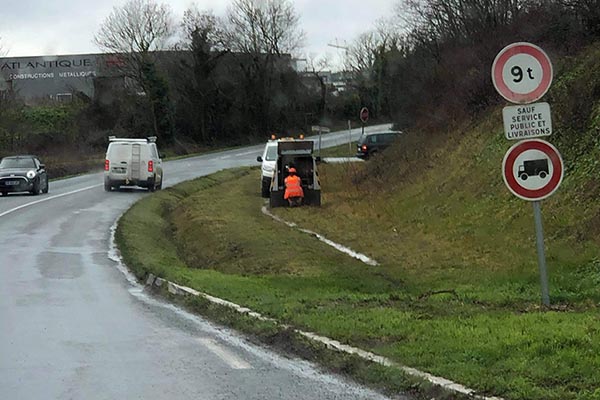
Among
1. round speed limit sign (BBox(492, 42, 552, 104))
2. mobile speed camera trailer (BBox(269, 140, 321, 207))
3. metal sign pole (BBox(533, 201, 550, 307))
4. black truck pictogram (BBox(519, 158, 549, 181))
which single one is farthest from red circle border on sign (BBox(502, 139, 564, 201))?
mobile speed camera trailer (BBox(269, 140, 321, 207))

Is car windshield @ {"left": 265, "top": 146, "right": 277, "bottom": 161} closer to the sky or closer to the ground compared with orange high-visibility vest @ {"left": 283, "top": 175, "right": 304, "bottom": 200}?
closer to the sky

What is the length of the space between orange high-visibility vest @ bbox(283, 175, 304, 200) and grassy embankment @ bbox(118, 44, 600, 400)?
0.84 meters

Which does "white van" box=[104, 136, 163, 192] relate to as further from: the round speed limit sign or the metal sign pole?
the round speed limit sign

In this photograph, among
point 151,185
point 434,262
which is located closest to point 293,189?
point 151,185

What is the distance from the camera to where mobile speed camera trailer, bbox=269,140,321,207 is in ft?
98.9

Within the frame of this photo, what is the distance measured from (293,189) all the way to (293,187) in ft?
0.21

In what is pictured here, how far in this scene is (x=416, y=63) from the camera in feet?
133

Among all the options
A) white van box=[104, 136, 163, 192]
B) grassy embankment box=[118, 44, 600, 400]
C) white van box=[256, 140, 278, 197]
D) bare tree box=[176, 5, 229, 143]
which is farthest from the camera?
bare tree box=[176, 5, 229, 143]

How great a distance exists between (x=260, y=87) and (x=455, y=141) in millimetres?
61446

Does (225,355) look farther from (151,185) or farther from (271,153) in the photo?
(151,185)

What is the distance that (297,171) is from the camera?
1228 inches

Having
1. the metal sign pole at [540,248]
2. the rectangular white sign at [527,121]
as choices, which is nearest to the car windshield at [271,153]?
the metal sign pole at [540,248]

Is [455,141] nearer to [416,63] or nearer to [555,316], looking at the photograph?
[416,63]

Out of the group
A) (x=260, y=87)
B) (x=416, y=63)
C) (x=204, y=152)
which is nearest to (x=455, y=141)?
(x=416, y=63)
